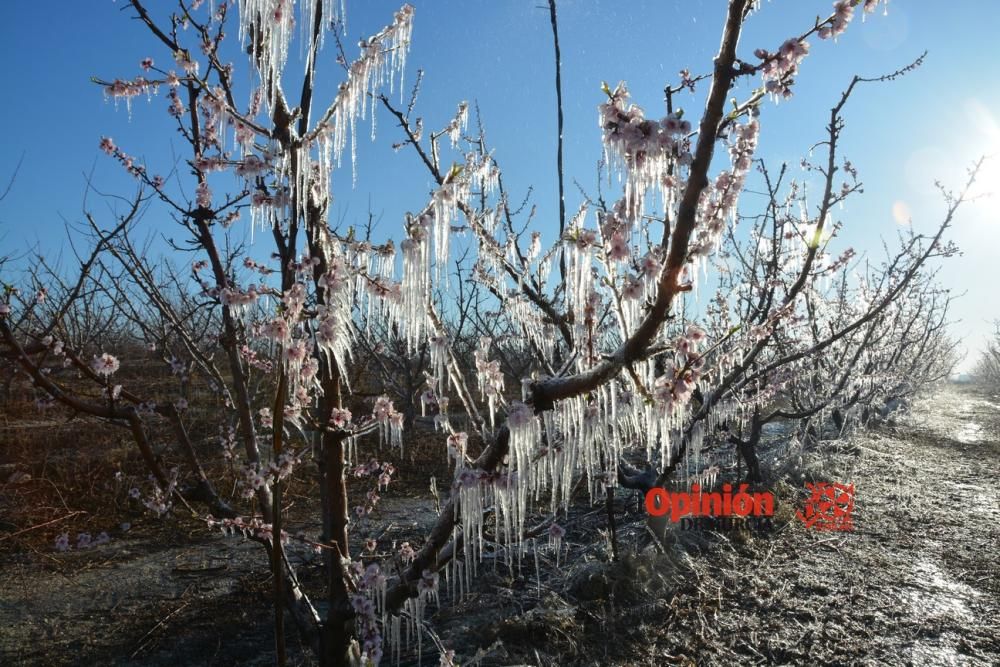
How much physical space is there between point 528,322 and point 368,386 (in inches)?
518

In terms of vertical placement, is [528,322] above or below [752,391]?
above

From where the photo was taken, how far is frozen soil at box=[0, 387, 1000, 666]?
3814mm

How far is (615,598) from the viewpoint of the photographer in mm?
4316

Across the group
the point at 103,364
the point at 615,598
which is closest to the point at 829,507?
A: the point at 615,598

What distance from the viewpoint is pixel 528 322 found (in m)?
4.00

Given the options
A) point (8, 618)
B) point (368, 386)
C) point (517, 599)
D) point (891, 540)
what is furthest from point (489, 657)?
point (368, 386)

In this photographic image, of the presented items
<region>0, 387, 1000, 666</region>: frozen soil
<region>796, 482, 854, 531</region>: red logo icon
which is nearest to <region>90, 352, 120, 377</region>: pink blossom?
<region>0, 387, 1000, 666</region>: frozen soil

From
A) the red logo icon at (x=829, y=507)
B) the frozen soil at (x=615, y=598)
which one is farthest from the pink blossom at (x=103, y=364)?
the red logo icon at (x=829, y=507)

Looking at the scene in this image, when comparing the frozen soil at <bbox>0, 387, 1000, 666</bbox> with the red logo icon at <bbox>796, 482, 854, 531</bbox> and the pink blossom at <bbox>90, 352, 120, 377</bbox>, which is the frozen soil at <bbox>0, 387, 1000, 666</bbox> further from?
the pink blossom at <bbox>90, 352, 120, 377</bbox>

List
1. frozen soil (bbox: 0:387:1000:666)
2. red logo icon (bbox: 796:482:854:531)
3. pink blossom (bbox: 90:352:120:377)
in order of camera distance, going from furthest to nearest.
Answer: red logo icon (bbox: 796:482:854:531) < frozen soil (bbox: 0:387:1000:666) < pink blossom (bbox: 90:352:120:377)

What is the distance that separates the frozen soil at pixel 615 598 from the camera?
381 cm

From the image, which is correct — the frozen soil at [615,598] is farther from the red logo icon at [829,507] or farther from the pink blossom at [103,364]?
the pink blossom at [103,364]

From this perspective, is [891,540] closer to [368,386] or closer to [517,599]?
[517,599]

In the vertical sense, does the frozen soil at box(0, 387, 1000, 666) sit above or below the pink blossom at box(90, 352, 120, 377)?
below
